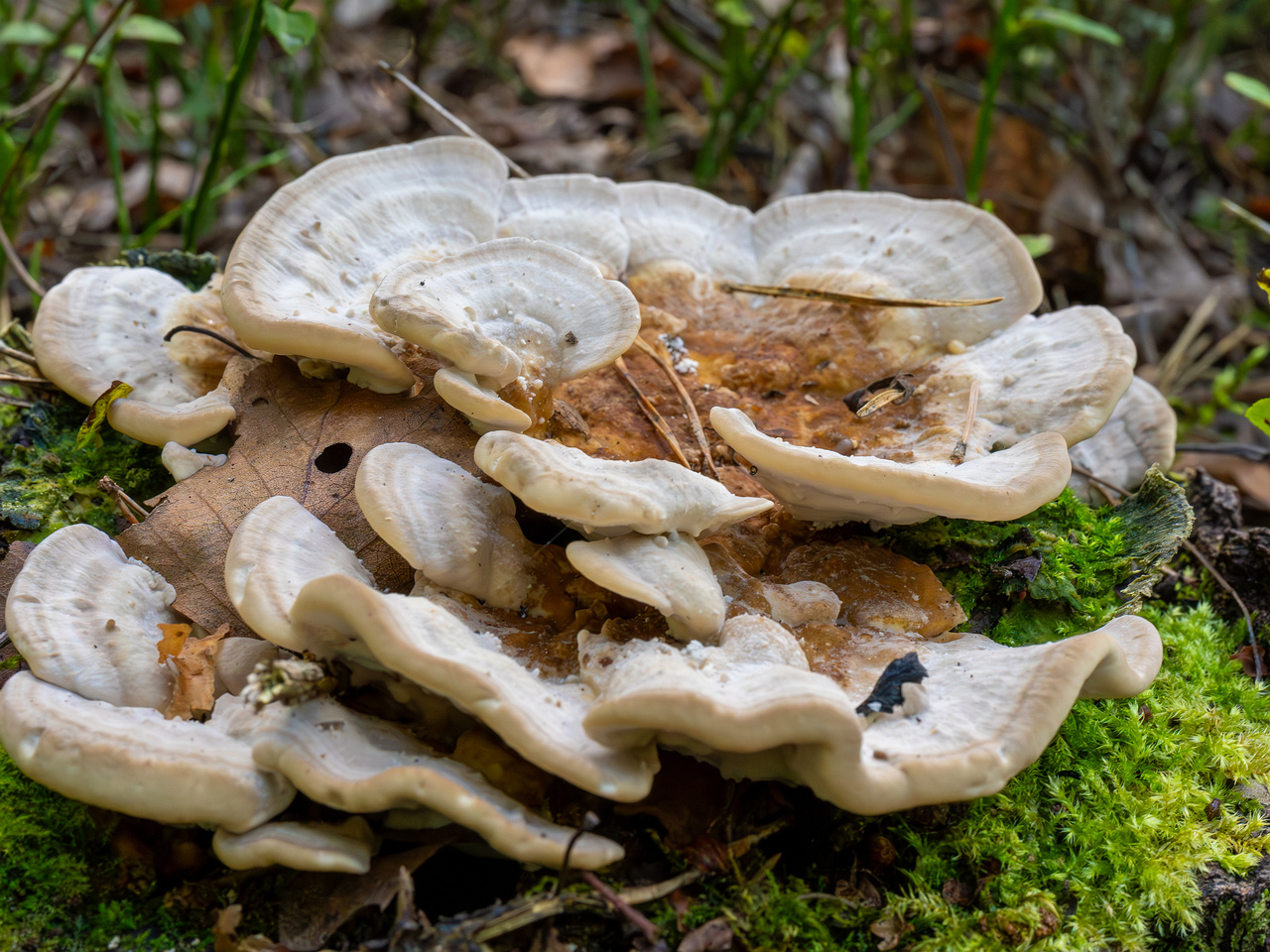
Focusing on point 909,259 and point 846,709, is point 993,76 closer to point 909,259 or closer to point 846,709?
point 909,259

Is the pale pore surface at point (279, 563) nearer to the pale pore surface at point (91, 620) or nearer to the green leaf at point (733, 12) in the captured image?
the pale pore surface at point (91, 620)

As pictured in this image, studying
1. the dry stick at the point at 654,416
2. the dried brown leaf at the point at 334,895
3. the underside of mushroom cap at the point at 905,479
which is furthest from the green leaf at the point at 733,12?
the dried brown leaf at the point at 334,895

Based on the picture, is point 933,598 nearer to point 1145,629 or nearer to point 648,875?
point 1145,629

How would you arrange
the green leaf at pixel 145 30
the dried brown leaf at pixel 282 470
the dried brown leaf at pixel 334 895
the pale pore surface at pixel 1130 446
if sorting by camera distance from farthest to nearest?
the green leaf at pixel 145 30
the pale pore surface at pixel 1130 446
the dried brown leaf at pixel 282 470
the dried brown leaf at pixel 334 895

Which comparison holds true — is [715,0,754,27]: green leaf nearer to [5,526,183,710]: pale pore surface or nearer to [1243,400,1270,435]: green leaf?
[1243,400,1270,435]: green leaf

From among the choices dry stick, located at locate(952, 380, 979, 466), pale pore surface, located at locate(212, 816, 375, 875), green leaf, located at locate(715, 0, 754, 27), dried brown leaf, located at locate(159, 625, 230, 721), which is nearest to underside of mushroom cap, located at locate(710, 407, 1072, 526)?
dry stick, located at locate(952, 380, 979, 466)

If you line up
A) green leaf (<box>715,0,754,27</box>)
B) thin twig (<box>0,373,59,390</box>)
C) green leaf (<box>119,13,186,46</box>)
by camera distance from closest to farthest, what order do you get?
thin twig (<box>0,373,59,390</box>) → green leaf (<box>119,13,186,46</box>) → green leaf (<box>715,0,754,27</box>)

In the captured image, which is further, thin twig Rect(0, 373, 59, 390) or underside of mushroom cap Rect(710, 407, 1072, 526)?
thin twig Rect(0, 373, 59, 390)
